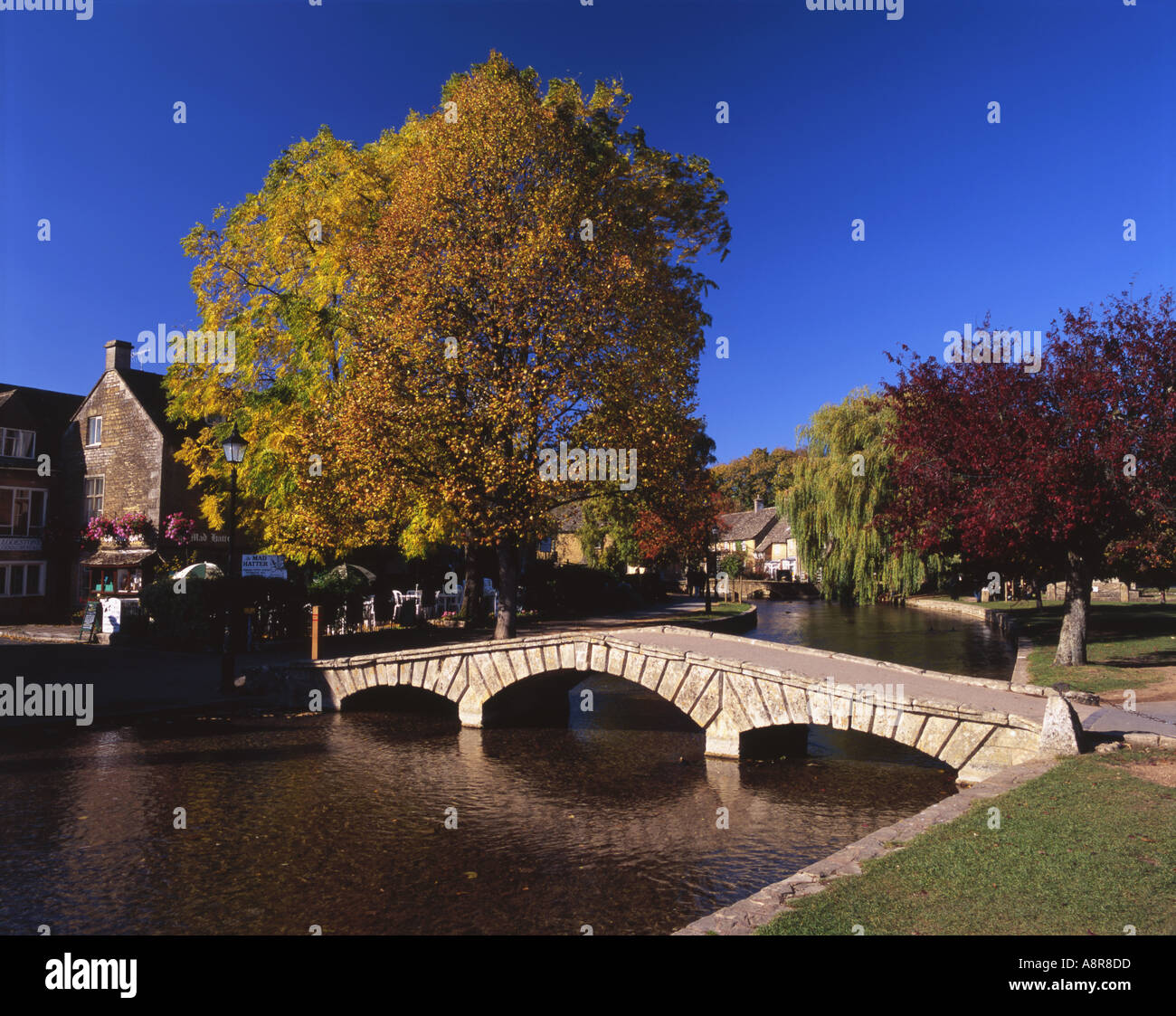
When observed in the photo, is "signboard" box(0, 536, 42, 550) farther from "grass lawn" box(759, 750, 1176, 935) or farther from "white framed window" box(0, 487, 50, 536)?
"grass lawn" box(759, 750, 1176, 935)

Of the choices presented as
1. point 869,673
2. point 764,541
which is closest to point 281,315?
point 869,673

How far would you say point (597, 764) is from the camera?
1351cm

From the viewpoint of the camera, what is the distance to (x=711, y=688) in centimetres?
1324

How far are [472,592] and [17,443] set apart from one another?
2047cm

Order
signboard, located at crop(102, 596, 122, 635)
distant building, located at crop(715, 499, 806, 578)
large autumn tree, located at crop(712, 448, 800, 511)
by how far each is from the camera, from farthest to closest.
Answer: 1. large autumn tree, located at crop(712, 448, 800, 511)
2. distant building, located at crop(715, 499, 806, 578)
3. signboard, located at crop(102, 596, 122, 635)

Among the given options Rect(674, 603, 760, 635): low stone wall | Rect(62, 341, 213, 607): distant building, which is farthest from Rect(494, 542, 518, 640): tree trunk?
Rect(62, 341, 213, 607): distant building

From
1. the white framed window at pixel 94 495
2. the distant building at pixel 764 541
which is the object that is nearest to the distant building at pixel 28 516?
the white framed window at pixel 94 495

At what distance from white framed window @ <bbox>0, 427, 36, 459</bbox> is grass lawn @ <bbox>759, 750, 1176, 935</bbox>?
3730cm

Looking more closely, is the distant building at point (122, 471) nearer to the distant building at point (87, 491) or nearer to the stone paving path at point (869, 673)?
the distant building at point (87, 491)

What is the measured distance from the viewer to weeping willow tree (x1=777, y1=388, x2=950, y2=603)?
41094 mm

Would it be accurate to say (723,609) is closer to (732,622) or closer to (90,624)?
(732,622)
